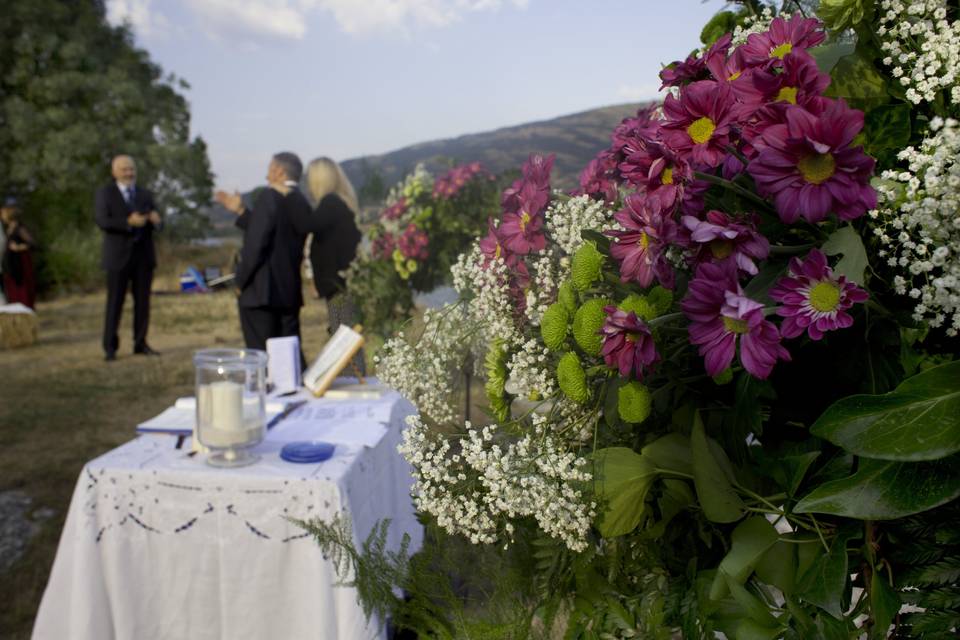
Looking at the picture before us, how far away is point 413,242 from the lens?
4457 mm

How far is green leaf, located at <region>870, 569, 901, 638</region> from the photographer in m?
0.53

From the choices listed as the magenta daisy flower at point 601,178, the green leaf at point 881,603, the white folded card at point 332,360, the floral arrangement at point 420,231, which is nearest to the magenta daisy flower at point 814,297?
the green leaf at point 881,603

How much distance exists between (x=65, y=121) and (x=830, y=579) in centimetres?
2251

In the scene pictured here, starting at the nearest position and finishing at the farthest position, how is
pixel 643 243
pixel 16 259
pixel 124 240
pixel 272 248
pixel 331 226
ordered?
pixel 643 243
pixel 272 248
pixel 331 226
pixel 124 240
pixel 16 259

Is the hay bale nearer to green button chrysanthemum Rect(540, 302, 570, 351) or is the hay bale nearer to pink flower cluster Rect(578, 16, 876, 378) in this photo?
green button chrysanthemum Rect(540, 302, 570, 351)

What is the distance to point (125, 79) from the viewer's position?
69.5 ft

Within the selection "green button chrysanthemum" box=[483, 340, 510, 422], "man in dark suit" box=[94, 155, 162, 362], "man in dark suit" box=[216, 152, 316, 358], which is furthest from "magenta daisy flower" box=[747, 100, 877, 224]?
"man in dark suit" box=[94, 155, 162, 362]

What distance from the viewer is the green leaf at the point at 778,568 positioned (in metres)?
0.58

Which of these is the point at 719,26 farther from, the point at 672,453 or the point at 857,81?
the point at 672,453

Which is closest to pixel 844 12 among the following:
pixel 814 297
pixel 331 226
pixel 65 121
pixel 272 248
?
pixel 814 297

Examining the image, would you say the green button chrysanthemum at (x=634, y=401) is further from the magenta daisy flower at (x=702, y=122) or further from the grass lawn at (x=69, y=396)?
the grass lawn at (x=69, y=396)

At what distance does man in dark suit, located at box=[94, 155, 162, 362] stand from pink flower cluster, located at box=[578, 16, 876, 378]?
24.9 feet

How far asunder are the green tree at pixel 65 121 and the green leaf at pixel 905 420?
1918 cm

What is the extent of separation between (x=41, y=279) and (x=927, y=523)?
49.6 ft
